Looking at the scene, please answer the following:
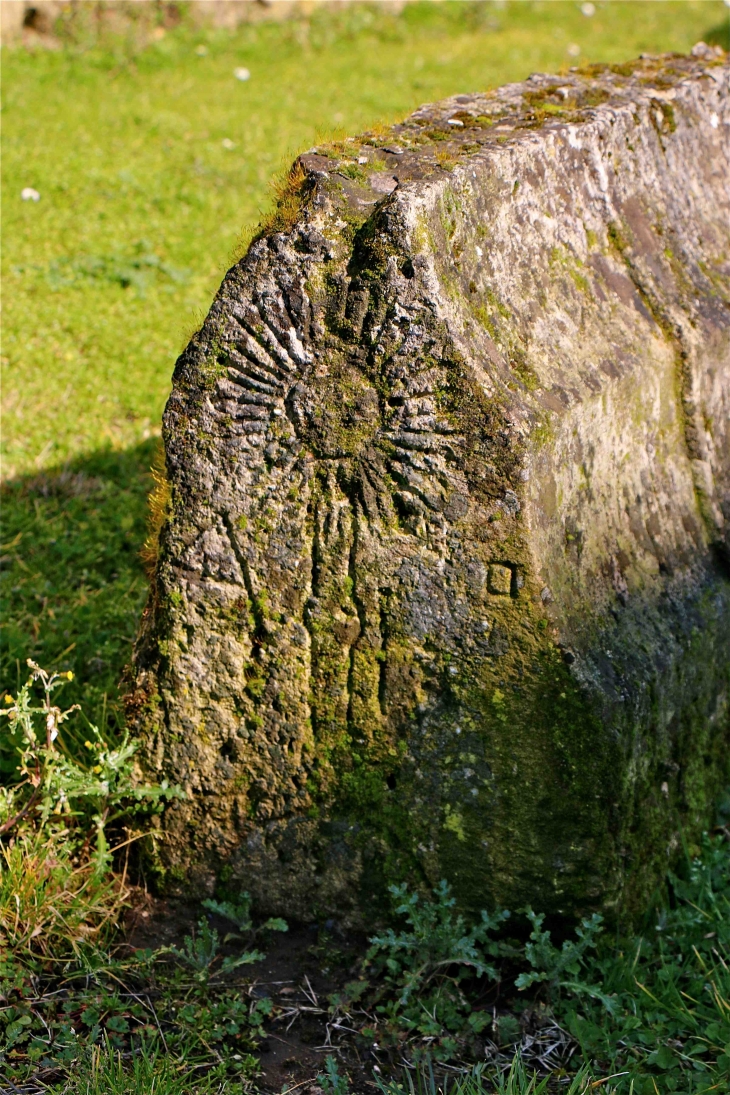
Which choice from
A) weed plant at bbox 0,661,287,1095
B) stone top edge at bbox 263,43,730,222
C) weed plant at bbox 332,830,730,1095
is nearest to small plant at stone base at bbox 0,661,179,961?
weed plant at bbox 0,661,287,1095

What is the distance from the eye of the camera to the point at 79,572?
4102mm

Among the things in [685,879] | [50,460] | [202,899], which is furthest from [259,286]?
[50,460]

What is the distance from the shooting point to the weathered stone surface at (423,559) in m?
2.46

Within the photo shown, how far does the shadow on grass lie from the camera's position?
3.51m

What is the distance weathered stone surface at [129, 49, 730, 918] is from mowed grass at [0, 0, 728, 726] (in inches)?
16.7

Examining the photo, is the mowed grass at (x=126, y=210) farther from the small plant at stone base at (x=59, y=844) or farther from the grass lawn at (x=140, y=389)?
the small plant at stone base at (x=59, y=844)

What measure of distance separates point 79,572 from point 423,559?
203 cm

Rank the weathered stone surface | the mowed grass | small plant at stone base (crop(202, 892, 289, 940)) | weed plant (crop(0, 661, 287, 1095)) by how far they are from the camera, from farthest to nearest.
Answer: the mowed grass → small plant at stone base (crop(202, 892, 289, 940)) → the weathered stone surface → weed plant (crop(0, 661, 287, 1095))

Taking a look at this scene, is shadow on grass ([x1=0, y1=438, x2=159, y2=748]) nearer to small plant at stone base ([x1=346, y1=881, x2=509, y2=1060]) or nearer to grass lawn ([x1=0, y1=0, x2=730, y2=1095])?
grass lawn ([x1=0, y1=0, x2=730, y2=1095])

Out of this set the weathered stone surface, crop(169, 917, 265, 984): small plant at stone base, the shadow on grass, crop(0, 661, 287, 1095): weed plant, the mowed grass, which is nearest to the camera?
crop(0, 661, 287, 1095): weed plant

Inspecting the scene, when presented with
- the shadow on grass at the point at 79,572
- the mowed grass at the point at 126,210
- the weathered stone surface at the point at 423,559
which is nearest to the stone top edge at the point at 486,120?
the weathered stone surface at the point at 423,559

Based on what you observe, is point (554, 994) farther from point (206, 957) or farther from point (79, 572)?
point (79, 572)

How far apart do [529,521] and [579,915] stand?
41.1 inches

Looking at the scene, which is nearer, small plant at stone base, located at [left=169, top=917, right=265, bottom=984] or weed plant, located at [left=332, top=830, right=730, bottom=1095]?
weed plant, located at [left=332, top=830, right=730, bottom=1095]
